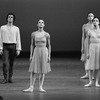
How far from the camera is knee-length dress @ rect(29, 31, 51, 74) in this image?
867cm

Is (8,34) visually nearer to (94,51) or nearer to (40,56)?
(40,56)

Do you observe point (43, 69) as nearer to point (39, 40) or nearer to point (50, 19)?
point (39, 40)

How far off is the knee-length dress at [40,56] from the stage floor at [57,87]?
48 centimetres

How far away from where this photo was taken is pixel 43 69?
8656 mm

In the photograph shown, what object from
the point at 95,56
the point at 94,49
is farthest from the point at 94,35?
the point at 95,56

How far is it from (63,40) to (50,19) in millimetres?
1076

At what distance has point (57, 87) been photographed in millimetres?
9266

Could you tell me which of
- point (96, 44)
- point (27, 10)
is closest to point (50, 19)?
point (27, 10)

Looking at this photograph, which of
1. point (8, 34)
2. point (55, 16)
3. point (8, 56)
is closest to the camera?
point (8, 34)

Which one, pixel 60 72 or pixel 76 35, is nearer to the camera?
pixel 60 72

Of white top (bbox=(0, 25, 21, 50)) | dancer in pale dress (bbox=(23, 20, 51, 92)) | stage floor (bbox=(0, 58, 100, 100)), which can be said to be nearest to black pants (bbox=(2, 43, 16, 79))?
white top (bbox=(0, 25, 21, 50))

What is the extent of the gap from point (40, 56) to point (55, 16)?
9.22 meters

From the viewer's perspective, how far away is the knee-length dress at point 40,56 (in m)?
8.67

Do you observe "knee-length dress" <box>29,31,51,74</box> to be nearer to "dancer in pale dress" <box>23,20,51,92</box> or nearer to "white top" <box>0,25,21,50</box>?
"dancer in pale dress" <box>23,20,51,92</box>
